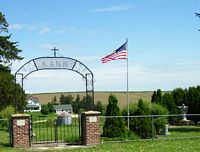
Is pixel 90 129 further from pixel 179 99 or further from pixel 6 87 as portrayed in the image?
pixel 179 99

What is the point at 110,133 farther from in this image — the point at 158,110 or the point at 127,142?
the point at 158,110

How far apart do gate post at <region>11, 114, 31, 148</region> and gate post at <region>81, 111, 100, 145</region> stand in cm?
232

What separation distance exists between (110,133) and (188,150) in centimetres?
675

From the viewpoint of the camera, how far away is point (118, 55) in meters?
24.2

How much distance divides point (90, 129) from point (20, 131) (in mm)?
2868

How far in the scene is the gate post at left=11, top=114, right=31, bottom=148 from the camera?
19.3 m

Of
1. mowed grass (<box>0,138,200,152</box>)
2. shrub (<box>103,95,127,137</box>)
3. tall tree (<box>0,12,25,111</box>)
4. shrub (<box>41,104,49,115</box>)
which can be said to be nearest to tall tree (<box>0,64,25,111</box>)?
tall tree (<box>0,12,25,111</box>)

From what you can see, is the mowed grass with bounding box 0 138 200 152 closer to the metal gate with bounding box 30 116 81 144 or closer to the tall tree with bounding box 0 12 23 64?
the metal gate with bounding box 30 116 81 144

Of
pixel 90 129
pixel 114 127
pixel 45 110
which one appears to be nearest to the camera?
pixel 90 129

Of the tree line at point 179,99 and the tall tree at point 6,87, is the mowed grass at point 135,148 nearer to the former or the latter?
the tree line at point 179,99

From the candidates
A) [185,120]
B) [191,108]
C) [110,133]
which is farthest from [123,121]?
[191,108]

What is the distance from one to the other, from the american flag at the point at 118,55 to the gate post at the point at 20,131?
19.3 ft

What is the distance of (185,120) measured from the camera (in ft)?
124

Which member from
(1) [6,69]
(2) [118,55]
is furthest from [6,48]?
(2) [118,55]
